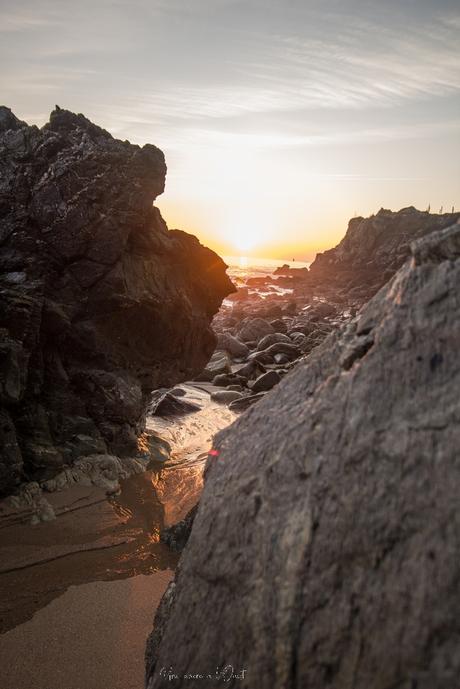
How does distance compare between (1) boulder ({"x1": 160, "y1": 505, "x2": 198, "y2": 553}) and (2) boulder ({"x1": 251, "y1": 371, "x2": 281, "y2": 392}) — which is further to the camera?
(2) boulder ({"x1": 251, "y1": 371, "x2": 281, "y2": 392})

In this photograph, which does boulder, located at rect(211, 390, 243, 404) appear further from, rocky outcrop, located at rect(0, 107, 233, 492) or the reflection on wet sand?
the reflection on wet sand

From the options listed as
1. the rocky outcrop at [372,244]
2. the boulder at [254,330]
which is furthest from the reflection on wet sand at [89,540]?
the rocky outcrop at [372,244]

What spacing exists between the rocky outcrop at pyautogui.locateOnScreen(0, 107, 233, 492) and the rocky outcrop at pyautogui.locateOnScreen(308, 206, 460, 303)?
145 ft

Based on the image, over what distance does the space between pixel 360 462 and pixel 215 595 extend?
1.05 meters

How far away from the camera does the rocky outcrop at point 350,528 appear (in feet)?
5.22

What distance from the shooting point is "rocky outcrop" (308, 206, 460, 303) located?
52.1 meters

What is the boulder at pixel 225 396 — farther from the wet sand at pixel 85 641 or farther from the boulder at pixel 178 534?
the wet sand at pixel 85 641

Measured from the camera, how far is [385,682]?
153cm

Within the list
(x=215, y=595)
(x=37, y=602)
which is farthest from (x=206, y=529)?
(x=37, y=602)

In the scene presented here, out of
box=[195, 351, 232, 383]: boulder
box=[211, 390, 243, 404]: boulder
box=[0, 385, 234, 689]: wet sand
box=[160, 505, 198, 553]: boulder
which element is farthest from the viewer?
box=[195, 351, 232, 383]: boulder

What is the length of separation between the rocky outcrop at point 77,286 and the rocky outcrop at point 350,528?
455 centimetres

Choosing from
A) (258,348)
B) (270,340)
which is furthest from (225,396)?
(270,340)

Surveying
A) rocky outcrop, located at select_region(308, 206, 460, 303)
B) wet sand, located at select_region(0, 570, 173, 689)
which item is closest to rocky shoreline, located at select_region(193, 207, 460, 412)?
rocky outcrop, located at select_region(308, 206, 460, 303)

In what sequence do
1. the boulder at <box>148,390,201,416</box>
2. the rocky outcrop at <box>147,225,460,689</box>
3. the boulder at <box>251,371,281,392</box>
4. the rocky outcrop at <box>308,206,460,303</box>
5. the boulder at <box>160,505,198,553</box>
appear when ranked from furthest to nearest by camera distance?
the rocky outcrop at <box>308,206,460,303</box> < the boulder at <box>251,371,281,392</box> < the boulder at <box>148,390,201,416</box> < the boulder at <box>160,505,198,553</box> < the rocky outcrop at <box>147,225,460,689</box>
